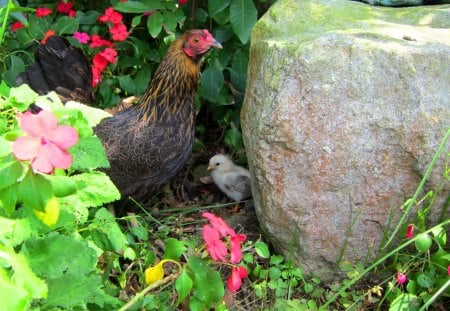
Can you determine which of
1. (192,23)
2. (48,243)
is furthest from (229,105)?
(48,243)

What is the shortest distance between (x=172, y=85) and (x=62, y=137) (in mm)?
2518

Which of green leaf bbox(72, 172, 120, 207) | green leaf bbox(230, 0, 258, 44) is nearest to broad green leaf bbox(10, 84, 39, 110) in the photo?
green leaf bbox(72, 172, 120, 207)

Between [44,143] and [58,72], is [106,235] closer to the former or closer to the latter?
[44,143]

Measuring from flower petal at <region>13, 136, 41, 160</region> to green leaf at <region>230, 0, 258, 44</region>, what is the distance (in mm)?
2606

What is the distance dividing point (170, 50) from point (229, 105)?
67 centimetres

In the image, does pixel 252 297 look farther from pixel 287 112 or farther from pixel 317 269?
pixel 287 112

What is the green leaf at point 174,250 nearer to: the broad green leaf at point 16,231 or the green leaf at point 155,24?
the broad green leaf at point 16,231

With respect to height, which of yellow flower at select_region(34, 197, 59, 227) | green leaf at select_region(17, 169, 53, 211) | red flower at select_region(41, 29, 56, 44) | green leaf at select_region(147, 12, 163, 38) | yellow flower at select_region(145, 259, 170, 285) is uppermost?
green leaf at select_region(17, 169, 53, 211)

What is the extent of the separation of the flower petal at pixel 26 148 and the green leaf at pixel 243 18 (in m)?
2.61

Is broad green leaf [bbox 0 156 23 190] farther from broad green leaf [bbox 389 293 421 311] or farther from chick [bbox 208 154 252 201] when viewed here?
chick [bbox 208 154 252 201]

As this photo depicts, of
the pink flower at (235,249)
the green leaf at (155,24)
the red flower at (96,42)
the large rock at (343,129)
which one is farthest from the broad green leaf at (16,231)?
the red flower at (96,42)

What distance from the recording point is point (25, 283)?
1108mm

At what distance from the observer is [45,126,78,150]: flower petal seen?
3.79 feet

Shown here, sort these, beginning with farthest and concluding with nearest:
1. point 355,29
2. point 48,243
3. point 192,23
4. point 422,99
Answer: point 192,23
point 355,29
point 422,99
point 48,243
